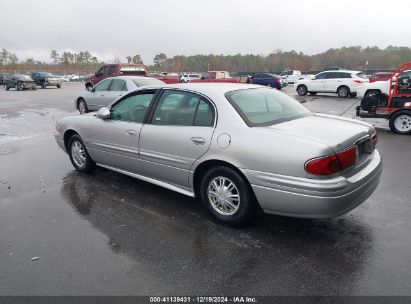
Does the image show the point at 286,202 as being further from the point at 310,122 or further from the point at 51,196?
the point at 51,196

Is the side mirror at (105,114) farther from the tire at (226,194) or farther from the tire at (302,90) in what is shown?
the tire at (302,90)

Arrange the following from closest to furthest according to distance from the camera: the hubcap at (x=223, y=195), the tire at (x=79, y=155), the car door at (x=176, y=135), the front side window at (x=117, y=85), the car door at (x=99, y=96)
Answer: the hubcap at (x=223, y=195)
the car door at (x=176, y=135)
the tire at (x=79, y=155)
the front side window at (x=117, y=85)
the car door at (x=99, y=96)

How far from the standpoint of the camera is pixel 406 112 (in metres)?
9.06

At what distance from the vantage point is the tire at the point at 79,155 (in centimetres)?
552

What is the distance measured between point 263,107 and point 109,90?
29.3ft

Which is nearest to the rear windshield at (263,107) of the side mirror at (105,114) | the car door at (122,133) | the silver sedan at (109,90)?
the car door at (122,133)

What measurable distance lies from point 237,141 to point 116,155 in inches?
82.8

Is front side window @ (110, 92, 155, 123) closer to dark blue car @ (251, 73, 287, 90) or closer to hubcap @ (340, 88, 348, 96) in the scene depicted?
hubcap @ (340, 88, 348, 96)

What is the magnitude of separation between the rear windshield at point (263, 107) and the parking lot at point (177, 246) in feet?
3.79

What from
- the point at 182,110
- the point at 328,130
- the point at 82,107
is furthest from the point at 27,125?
the point at 328,130

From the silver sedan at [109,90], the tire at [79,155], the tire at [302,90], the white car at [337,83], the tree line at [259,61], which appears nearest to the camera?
the tire at [79,155]

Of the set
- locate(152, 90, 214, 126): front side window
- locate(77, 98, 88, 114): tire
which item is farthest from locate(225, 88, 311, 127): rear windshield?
locate(77, 98, 88, 114): tire

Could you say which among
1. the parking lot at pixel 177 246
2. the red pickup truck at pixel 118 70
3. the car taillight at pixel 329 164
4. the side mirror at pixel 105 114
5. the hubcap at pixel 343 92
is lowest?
the parking lot at pixel 177 246

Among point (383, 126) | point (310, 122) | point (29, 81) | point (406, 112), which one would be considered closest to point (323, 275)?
point (310, 122)
